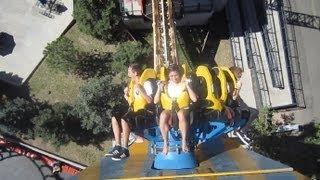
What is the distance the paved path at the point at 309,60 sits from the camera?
2381 centimetres

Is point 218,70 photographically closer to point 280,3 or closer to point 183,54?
point 183,54

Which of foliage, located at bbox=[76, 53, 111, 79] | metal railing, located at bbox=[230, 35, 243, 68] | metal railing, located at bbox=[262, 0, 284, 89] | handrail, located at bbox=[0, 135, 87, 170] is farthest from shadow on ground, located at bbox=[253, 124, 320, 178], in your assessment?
handrail, located at bbox=[0, 135, 87, 170]

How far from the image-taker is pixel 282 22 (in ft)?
80.2

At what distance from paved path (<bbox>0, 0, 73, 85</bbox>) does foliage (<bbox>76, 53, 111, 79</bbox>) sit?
63.2 inches

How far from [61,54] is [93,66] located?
1650mm

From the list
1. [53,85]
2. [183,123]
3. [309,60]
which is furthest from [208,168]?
[309,60]

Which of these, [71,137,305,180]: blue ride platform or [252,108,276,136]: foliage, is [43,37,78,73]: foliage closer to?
[71,137,305,180]: blue ride platform

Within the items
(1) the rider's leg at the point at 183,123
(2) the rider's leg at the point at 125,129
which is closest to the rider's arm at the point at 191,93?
(1) the rider's leg at the point at 183,123

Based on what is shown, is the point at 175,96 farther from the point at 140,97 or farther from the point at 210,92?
the point at 140,97

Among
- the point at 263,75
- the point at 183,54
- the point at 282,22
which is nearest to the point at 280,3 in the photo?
the point at 282,22

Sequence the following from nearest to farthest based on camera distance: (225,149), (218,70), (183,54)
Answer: (218,70)
(225,149)
(183,54)

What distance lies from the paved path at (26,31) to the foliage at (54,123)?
217 cm

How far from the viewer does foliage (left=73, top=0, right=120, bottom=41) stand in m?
22.8

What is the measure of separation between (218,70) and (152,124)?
7.46 feet
